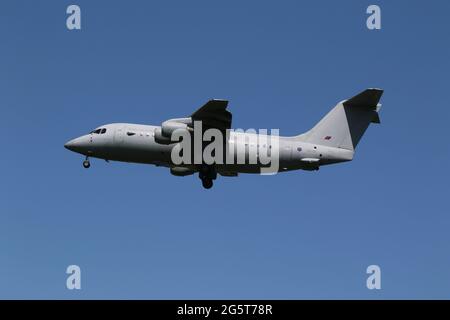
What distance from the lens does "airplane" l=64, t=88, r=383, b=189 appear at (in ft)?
92.2

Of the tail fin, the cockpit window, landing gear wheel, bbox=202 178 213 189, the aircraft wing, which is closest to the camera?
the aircraft wing

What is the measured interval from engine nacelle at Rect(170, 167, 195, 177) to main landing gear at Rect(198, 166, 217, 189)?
2.09 feet

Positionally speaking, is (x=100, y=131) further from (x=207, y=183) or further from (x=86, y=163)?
(x=207, y=183)

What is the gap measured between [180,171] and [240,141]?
301cm

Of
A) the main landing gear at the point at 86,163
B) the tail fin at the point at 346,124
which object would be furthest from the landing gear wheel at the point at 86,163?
the tail fin at the point at 346,124

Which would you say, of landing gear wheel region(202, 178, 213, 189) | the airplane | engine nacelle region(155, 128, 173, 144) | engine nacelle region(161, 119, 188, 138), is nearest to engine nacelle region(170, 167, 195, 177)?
the airplane

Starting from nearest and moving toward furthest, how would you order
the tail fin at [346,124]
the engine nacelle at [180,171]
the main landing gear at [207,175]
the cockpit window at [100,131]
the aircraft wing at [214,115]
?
the aircraft wing at [214,115], the tail fin at [346,124], the main landing gear at [207,175], the cockpit window at [100,131], the engine nacelle at [180,171]

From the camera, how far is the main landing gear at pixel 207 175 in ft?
96.3

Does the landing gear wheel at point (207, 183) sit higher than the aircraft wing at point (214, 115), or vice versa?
the aircraft wing at point (214, 115)

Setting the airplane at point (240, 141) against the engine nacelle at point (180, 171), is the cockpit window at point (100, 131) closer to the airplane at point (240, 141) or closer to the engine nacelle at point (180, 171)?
the airplane at point (240, 141)

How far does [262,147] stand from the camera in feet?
93.4

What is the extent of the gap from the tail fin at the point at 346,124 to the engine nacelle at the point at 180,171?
15.1 feet

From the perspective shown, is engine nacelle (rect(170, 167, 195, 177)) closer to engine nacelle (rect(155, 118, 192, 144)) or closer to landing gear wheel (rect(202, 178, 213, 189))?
landing gear wheel (rect(202, 178, 213, 189))
